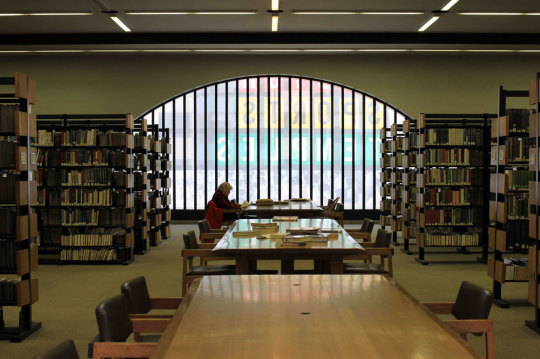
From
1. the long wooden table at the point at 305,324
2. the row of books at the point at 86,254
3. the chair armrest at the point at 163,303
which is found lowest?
the row of books at the point at 86,254

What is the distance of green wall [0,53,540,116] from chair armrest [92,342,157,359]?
1207 centimetres

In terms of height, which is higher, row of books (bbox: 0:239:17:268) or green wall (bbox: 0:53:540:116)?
green wall (bbox: 0:53:540:116)

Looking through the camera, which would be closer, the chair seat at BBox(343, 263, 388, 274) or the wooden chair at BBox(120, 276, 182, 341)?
the wooden chair at BBox(120, 276, 182, 341)

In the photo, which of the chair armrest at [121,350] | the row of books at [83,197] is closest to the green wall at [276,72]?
the row of books at [83,197]

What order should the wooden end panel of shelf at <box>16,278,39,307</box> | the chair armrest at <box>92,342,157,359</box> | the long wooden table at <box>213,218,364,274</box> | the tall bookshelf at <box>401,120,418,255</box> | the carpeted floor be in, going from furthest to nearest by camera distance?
1. the tall bookshelf at <box>401,120,418,255</box>
2. the wooden end panel of shelf at <box>16,278,39,307</box>
3. the carpeted floor
4. the long wooden table at <box>213,218,364,274</box>
5. the chair armrest at <box>92,342,157,359</box>

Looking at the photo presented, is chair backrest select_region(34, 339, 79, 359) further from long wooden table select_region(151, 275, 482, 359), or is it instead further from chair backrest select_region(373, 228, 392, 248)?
chair backrest select_region(373, 228, 392, 248)

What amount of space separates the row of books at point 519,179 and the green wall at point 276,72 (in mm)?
7270

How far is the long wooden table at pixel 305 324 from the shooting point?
194 centimetres

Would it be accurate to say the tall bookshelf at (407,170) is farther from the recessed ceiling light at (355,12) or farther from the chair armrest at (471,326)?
the chair armrest at (471,326)

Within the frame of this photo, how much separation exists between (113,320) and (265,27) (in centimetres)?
960

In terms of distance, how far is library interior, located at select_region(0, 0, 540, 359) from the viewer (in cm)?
268

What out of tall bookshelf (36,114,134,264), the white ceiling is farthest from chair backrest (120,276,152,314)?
the white ceiling

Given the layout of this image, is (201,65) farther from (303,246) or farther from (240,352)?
(240,352)

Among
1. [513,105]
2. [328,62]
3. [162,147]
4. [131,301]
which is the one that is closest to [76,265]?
[162,147]
